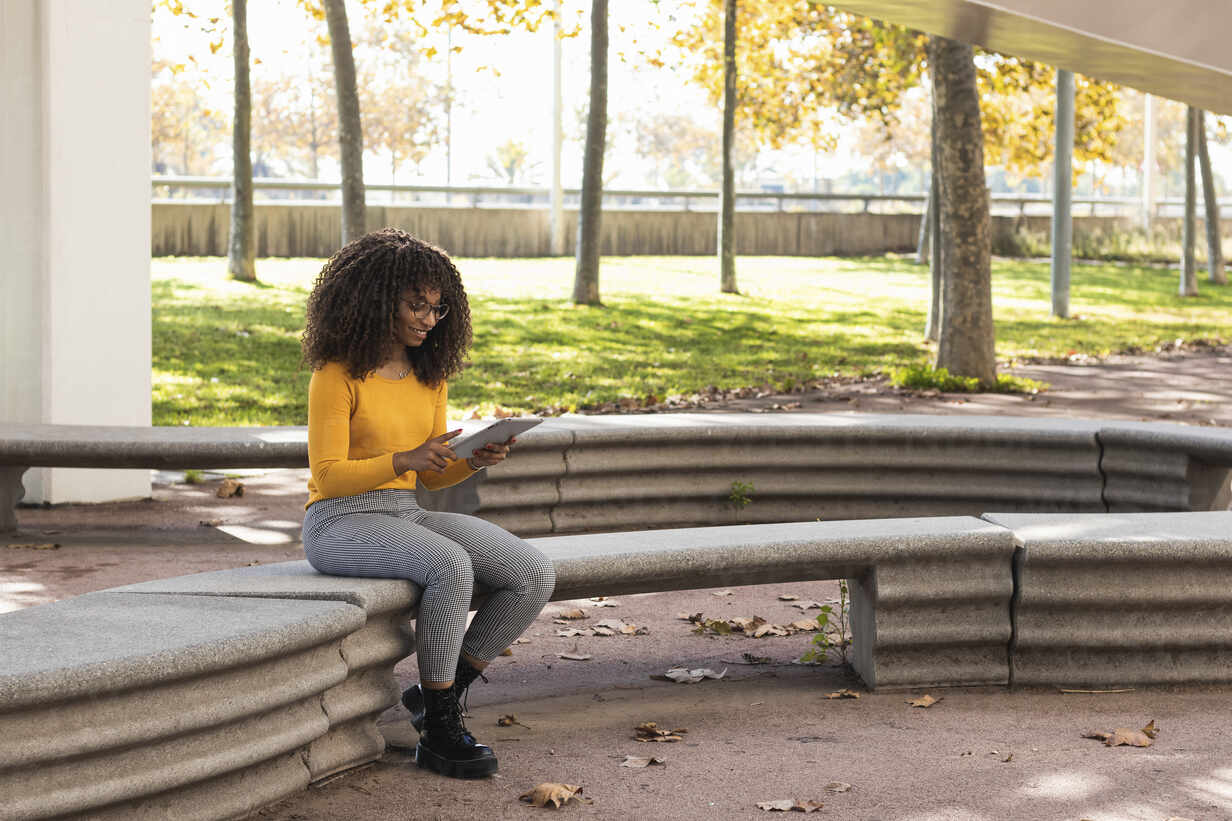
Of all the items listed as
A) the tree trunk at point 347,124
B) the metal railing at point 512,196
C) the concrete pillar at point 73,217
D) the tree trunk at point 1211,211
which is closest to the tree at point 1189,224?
A: the tree trunk at point 1211,211

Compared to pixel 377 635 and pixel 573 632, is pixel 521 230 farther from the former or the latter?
pixel 377 635

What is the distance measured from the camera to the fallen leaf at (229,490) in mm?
8773

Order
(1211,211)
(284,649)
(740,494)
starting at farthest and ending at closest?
(1211,211) → (740,494) → (284,649)

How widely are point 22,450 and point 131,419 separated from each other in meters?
1.36

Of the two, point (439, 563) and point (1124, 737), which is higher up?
point (439, 563)

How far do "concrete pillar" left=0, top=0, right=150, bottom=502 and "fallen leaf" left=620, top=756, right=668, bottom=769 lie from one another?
501 cm

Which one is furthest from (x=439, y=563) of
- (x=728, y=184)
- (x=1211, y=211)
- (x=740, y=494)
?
(x=1211, y=211)

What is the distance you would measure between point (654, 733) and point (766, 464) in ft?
11.1

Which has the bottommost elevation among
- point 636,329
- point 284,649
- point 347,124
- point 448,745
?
point 448,745

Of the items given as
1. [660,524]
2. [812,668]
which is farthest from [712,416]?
[812,668]

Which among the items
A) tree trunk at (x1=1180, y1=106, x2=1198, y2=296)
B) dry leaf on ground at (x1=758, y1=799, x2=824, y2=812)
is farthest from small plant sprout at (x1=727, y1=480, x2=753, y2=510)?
tree trunk at (x1=1180, y1=106, x2=1198, y2=296)

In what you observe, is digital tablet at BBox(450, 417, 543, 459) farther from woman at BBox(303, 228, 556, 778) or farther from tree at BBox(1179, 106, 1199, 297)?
tree at BBox(1179, 106, 1199, 297)

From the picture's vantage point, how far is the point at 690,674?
5316mm

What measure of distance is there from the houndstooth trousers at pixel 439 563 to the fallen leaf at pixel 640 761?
1.67 feet
